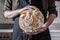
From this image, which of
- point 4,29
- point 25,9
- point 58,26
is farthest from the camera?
point 58,26

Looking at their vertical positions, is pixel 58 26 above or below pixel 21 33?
below

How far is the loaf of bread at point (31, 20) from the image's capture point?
0.65 meters

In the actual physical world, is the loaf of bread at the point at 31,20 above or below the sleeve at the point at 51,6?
below

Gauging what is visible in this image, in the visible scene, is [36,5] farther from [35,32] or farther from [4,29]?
[4,29]

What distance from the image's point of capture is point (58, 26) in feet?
7.14

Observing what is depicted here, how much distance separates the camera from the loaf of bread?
0.65 m

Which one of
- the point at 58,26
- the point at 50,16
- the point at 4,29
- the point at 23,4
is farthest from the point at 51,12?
the point at 58,26

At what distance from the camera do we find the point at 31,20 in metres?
0.66

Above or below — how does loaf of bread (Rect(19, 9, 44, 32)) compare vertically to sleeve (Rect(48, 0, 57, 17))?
below

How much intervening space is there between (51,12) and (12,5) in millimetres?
171

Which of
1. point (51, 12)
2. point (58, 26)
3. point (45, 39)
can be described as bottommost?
point (58, 26)

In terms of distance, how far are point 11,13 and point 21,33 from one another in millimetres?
93

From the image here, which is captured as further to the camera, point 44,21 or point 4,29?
point 4,29

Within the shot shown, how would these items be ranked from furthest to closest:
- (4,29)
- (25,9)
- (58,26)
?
1. (58,26)
2. (4,29)
3. (25,9)
